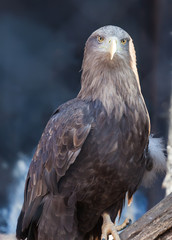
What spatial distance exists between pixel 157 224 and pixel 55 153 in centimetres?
65

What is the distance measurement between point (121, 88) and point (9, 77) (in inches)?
36.1

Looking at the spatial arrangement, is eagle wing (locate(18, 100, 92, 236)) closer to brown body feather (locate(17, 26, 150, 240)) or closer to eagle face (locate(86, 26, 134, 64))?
brown body feather (locate(17, 26, 150, 240))

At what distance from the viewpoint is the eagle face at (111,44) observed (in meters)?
2.18

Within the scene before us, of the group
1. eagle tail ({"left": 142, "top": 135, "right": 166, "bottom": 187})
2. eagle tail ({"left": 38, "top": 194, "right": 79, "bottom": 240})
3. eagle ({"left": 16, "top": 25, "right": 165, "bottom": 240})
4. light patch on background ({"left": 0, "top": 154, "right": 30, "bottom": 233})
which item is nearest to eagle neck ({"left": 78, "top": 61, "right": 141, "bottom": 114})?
eagle ({"left": 16, "top": 25, "right": 165, "bottom": 240})

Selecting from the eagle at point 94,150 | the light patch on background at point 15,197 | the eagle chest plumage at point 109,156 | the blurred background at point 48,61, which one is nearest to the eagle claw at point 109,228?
the eagle at point 94,150

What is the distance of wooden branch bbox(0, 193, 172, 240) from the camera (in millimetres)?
1766

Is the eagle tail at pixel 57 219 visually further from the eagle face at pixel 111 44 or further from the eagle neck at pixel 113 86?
the eagle face at pixel 111 44

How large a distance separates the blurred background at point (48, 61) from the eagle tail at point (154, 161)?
0.27 m

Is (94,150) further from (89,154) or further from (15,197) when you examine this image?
(15,197)

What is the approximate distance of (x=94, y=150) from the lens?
84.4 inches

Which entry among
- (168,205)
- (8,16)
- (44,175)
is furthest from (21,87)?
(168,205)

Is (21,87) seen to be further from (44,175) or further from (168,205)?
(168,205)

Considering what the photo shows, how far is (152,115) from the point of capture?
9.41ft

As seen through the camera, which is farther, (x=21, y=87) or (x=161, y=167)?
(x=21, y=87)
